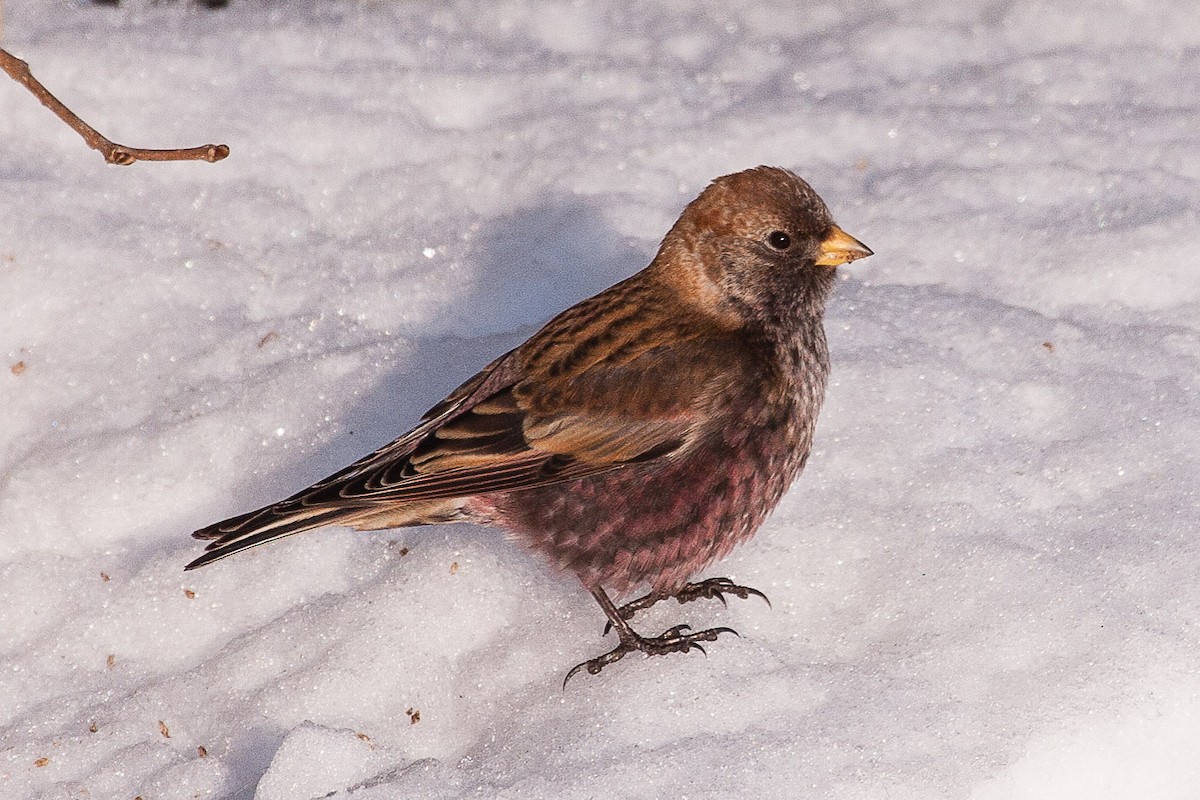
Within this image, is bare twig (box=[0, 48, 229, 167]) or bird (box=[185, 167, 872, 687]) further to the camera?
bird (box=[185, 167, 872, 687])

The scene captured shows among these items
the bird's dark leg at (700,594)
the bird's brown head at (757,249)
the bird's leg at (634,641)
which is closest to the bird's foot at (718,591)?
the bird's dark leg at (700,594)

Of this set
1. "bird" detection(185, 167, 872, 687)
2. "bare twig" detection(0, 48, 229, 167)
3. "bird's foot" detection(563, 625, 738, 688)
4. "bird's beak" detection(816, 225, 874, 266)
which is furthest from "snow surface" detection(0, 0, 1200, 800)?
"bare twig" detection(0, 48, 229, 167)

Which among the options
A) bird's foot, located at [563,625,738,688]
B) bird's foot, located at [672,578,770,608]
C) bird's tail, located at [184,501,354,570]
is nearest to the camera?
bird's tail, located at [184,501,354,570]

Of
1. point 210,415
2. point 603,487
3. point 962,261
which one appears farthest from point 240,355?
point 962,261

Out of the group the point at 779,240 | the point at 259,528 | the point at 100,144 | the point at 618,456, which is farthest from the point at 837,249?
the point at 100,144

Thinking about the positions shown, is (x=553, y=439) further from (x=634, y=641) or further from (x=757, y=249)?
(x=757, y=249)

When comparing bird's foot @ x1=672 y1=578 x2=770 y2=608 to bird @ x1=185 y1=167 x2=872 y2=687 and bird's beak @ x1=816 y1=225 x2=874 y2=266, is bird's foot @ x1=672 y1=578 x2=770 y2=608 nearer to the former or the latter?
bird @ x1=185 y1=167 x2=872 y2=687

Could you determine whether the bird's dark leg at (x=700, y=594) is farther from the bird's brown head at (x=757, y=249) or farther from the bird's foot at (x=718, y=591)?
the bird's brown head at (x=757, y=249)

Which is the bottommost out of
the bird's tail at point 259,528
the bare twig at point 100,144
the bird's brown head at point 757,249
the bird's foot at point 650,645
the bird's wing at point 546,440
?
the bird's foot at point 650,645
